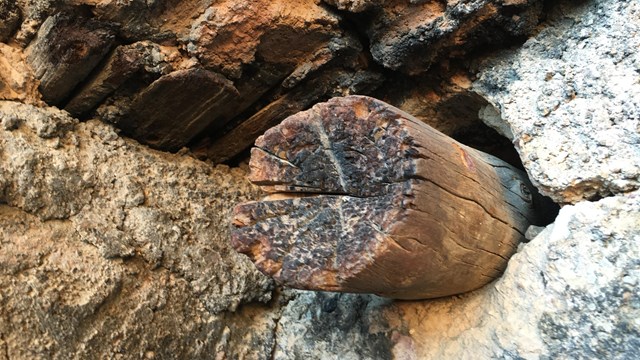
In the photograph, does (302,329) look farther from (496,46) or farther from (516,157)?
(496,46)

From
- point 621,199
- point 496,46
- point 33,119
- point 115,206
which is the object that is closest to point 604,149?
point 621,199

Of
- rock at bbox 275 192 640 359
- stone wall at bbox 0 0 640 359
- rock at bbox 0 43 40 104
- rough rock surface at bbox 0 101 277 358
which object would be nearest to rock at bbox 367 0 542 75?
stone wall at bbox 0 0 640 359

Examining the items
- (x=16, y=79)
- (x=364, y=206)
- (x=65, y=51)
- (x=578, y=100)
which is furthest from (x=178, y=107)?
(x=578, y=100)

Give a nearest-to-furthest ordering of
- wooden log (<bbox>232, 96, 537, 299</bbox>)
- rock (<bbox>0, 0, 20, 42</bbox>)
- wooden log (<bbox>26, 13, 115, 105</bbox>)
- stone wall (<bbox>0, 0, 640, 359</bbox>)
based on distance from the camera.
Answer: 1. wooden log (<bbox>232, 96, 537, 299</bbox>)
2. stone wall (<bbox>0, 0, 640, 359</bbox>)
3. wooden log (<bbox>26, 13, 115, 105</bbox>)
4. rock (<bbox>0, 0, 20, 42</bbox>)

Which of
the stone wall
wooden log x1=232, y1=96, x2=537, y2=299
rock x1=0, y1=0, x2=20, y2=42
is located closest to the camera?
wooden log x1=232, y1=96, x2=537, y2=299

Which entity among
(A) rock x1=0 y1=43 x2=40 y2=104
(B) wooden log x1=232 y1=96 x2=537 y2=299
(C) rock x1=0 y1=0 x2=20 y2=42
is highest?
(C) rock x1=0 y1=0 x2=20 y2=42

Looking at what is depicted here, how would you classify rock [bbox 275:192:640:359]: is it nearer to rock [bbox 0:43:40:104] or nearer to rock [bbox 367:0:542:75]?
rock [bbox 367:0:542:75]

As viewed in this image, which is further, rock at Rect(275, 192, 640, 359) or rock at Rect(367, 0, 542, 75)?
rock at Rect(367, 0, 542, 75)
